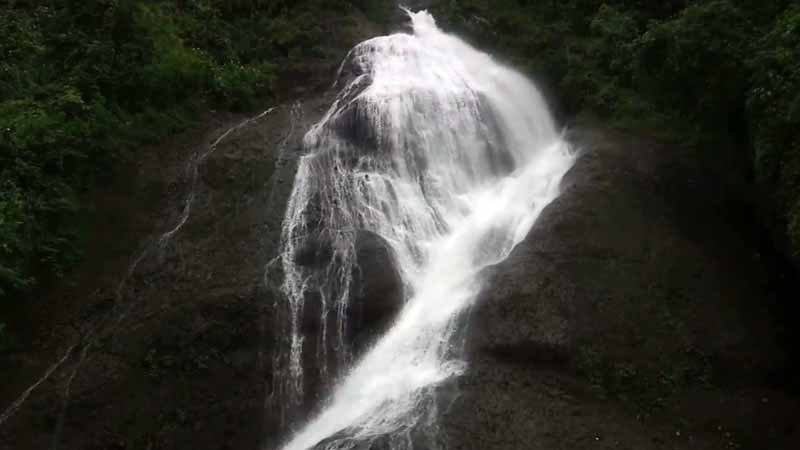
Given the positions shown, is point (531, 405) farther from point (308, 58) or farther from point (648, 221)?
point (308, 58)

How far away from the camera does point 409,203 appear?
14.1m

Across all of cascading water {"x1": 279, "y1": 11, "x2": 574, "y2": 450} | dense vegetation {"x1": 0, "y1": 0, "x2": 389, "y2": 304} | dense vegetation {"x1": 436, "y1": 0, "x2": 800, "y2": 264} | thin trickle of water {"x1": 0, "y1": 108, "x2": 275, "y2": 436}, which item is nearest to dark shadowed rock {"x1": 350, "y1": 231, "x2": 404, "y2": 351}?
cascading water {"x1": 279, "y1": 11, "x2": 574, "y2": 450}

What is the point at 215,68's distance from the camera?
18016mm

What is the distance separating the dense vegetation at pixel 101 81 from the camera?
1290 cm

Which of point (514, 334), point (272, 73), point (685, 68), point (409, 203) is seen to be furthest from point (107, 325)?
point (685, 68)

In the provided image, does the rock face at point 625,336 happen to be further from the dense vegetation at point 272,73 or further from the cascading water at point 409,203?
the dense vegetation at point 272,73

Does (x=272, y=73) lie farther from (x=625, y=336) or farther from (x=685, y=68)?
(x=625, y=336)

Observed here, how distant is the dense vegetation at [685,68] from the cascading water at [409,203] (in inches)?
53.5

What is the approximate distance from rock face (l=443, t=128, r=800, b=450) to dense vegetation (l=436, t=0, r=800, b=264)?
4.98ft

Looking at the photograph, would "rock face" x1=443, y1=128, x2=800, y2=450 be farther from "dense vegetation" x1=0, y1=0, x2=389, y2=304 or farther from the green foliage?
"dense vegetation" x1=0, y1=0, x2=389, y2=304

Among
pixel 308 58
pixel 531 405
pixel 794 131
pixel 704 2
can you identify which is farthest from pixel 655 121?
pixel 308 58

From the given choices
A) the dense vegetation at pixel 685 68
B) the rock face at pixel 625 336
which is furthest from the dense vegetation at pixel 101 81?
the rock face at pixel 625 336

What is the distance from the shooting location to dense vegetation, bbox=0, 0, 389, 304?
12.9m

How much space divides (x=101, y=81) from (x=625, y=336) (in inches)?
491
